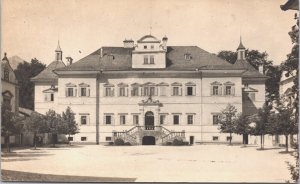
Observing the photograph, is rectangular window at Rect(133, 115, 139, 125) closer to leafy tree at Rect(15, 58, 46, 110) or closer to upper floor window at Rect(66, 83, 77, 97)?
upper floor window at Rect(66, 83, 77, 97)

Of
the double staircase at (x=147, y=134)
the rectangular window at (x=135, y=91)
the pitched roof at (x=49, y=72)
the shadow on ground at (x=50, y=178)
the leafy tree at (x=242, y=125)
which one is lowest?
the shadow on ground at (x=50, y=178)

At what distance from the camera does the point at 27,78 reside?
19.7 meters

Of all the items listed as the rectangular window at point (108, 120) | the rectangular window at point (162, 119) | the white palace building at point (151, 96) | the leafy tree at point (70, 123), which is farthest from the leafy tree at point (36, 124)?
the rectangular window at point (162, 119)

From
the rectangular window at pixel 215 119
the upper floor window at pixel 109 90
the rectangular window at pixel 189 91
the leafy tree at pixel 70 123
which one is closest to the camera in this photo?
the leafy tree at pixel 70 123

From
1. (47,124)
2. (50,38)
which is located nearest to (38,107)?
(47,124)

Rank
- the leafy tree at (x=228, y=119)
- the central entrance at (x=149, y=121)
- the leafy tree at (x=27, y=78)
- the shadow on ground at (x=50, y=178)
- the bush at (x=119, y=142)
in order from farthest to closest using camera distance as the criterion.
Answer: the central entrance at (x=149, y=121) < the bush at (x=119, y=142) < the leafy tree at (x=228, y=119) < the leafy tree at (x=27, y=78) < the shadow on ground at (x=50, y=178)

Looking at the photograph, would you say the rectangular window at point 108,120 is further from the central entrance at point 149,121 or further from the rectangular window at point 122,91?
the central entrance at point 149,121

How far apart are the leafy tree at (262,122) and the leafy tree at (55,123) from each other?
812 cm

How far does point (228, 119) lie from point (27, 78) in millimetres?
9643

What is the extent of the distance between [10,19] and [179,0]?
5.17 meters

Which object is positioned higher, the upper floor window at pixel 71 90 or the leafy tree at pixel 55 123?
the upper floor window at pixel 71 90

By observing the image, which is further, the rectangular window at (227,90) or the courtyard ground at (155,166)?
the rectangular window at (227,90)

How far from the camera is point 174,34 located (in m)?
16.5

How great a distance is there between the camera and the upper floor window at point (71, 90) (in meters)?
25.7
